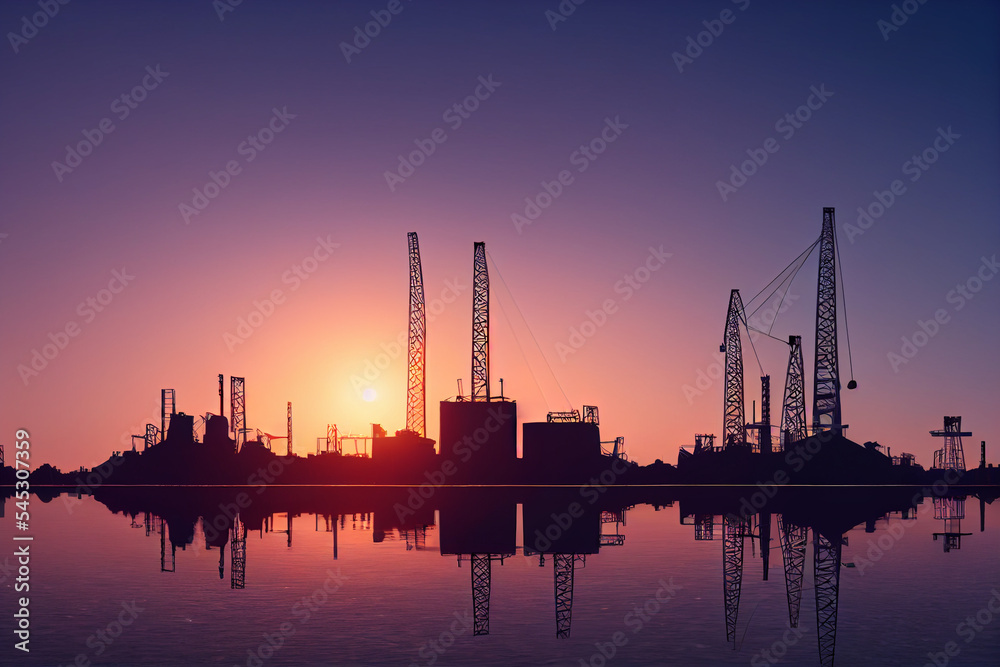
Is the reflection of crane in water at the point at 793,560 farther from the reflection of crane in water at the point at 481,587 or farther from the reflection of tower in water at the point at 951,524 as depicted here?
the reflection of crane in water at the point at 481,587

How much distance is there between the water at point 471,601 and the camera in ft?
78.3

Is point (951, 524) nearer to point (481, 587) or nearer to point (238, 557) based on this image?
point (481, 587)

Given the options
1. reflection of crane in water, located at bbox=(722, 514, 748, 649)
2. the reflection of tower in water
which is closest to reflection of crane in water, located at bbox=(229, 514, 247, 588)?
reflection of crane in water, located at bbox=(722, 514, 748, 649)

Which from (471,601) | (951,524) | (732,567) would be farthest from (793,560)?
(951,524)

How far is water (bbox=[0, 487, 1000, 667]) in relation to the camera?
23.9 meters

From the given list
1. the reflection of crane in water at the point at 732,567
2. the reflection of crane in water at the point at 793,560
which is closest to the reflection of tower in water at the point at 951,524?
the reflection of crane in water at the point at 793,560

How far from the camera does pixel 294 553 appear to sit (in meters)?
48.6

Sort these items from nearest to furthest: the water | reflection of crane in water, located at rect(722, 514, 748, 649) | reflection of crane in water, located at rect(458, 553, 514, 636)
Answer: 1. the water
2. reflection of crane in water, located at rect(458, 553, 514, 636)
3. reflection of crane in water, located at rect(722, 514, 748, 649)

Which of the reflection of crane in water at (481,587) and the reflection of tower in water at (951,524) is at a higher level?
the reflection of crane in water at (481,587)

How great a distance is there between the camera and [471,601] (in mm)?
32188

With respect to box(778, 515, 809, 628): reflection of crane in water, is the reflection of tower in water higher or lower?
lower

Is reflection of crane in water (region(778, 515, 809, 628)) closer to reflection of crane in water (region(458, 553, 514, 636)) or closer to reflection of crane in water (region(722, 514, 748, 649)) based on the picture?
reflection of crane in water (region(722, 514, 748, 649))

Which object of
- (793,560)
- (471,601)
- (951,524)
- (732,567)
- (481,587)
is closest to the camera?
(471,601)

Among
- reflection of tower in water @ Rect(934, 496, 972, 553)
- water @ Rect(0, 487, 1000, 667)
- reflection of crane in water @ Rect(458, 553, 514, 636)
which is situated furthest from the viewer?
reflection of tower in water @ Rect(934, 496, 972, 553)
